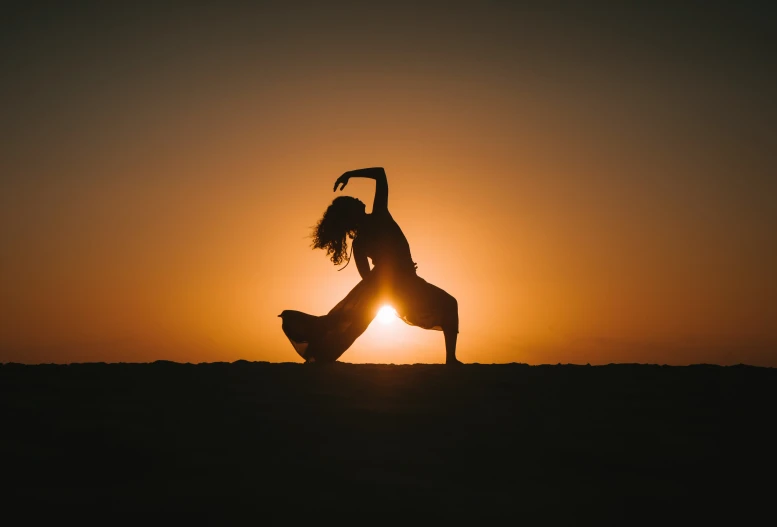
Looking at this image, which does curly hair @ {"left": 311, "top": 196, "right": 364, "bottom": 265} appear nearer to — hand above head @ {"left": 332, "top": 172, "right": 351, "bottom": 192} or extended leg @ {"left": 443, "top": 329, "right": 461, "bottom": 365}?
hand above head @ {"left": 332, "top": 172, "right": 351, "bottom": 192}

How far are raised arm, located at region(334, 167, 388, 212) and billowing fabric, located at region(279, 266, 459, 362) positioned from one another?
906 millimetres

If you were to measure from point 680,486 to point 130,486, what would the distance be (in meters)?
3.36

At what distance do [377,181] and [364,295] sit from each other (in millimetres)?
1643

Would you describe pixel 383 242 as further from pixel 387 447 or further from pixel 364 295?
pixel 387 447

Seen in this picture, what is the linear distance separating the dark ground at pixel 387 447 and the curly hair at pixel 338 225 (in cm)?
292

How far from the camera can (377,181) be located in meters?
11.1

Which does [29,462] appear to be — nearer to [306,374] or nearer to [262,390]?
[262,390]

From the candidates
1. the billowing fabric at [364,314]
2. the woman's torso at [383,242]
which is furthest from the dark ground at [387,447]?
the woman's torso at [383,242]

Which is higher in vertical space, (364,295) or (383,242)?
(383,242)

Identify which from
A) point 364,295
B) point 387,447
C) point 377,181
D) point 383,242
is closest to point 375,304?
point 364,295

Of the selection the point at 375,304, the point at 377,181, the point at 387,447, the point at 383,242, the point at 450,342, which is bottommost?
the point at 387,447

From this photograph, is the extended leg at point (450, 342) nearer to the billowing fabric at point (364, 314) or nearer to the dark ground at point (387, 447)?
the billowing fabric at point (364, 314)

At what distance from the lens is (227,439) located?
19.0 feet

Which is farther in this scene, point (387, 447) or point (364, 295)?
point (364, 295)
